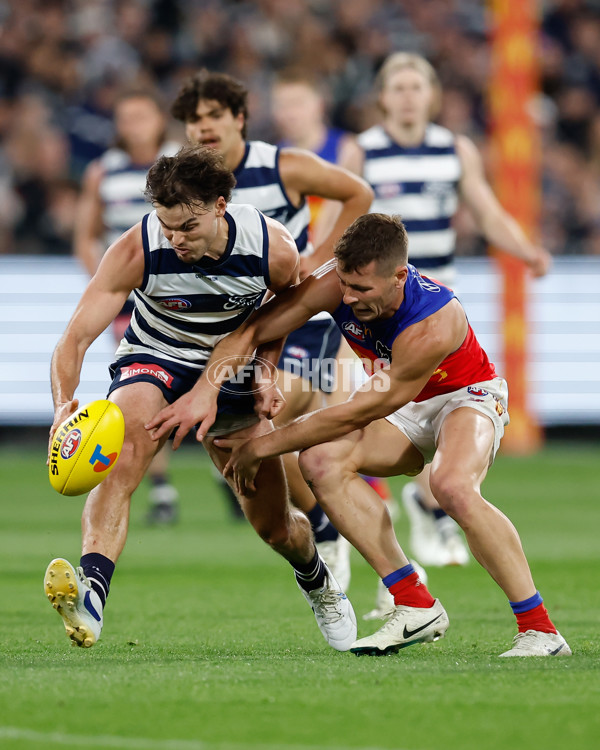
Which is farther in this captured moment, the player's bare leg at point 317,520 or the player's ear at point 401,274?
the player's bare leg at point 317,520

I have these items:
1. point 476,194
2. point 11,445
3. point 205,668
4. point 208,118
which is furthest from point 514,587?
point 11,445

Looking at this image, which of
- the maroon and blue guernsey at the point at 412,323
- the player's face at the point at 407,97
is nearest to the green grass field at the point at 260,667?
the maroon and blue guernsey at the point at 412,323

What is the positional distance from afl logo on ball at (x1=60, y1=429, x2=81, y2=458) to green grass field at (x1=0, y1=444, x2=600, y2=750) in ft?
2.29

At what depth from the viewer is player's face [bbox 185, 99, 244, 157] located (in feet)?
21.1

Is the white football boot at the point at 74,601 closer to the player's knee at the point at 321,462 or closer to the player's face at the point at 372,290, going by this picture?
the player's knee at the point at 321,462

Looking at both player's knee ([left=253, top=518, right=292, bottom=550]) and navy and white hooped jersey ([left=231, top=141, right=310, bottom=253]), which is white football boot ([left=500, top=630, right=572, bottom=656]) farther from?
navy and white hooped jersey ([left=231, top=141, right=310, bottom=253])

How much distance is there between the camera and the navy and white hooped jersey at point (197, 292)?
5.10 m

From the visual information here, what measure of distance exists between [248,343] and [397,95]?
3.16 m

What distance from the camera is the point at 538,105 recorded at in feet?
53.7

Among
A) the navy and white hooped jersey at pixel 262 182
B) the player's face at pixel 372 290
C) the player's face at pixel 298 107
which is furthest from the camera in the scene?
the player's face at pixel 298 107

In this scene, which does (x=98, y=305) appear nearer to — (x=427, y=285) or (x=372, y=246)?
(x=372, y=246)

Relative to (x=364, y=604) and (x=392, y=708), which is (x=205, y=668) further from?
(x=364, y=604)

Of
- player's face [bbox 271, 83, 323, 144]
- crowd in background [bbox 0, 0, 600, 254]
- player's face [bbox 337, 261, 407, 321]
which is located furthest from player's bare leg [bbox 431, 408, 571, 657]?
crowd in background [bbox 0, 0, 600, 254]

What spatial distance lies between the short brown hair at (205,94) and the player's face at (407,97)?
1.64 metres
